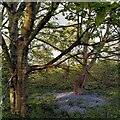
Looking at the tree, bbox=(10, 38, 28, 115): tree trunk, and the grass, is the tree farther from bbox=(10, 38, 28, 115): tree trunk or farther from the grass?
the grass

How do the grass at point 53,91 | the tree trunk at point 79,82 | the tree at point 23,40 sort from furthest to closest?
the tree trunk at point 79,82 < the grass at point 53,91 < the tree at point 23,40

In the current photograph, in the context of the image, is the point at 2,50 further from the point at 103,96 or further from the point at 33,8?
the point at 103,96

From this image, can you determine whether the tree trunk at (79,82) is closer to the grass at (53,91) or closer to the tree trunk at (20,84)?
the grass at (53,91)

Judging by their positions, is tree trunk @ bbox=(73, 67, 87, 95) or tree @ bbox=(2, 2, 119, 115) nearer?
tree @ bbox=(2, 2, 119, 115)

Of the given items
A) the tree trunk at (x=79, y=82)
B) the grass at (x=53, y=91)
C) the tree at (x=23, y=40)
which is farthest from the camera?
the tree trunk at (x=79, y=82)

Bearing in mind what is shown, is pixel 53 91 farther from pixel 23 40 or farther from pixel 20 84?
pixel 23 40

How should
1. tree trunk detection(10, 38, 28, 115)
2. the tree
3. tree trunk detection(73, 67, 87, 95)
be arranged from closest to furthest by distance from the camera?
the tree
tree trunk detection(10, 38, 28, 115)
tree trunk detection(73, 67, 87, 95)

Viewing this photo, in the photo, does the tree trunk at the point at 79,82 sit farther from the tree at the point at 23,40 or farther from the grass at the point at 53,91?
the tree at the point at 23,40

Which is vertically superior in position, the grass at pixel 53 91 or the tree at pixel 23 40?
the tree at pixel 23 40

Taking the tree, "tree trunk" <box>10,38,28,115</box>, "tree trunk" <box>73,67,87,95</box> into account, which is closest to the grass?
"tree trunk" <box>73,67,87,95</box>

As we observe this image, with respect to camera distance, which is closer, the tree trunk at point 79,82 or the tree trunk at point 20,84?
the tree trunk at point 20,84

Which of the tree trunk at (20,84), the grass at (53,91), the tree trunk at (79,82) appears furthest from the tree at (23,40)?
the tree trunk at (79,82)

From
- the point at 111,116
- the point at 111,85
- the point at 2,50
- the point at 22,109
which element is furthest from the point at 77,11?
the point at 111,85

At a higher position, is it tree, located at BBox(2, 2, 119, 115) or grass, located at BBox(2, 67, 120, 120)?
tree, located at BBox(2, 2, 119, 115)
